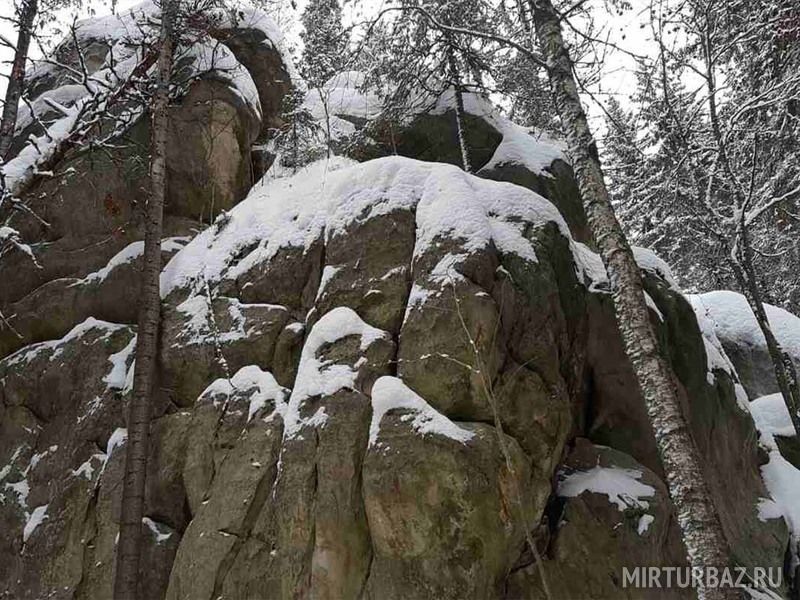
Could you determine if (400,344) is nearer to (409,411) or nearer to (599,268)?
(409,411)

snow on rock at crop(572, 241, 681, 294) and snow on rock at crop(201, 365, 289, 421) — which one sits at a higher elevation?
snow on rock at crop(572, 241, 681, 294)

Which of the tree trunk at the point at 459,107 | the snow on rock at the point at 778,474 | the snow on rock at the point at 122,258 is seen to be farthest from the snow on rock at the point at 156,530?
the snow on rock at the point at 778,474

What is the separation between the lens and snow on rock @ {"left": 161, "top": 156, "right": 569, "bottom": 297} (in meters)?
7.68

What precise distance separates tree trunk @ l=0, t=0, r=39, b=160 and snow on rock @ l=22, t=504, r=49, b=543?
5239 millimetres

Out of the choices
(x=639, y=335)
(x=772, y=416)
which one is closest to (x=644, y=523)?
(x=639, y=335)

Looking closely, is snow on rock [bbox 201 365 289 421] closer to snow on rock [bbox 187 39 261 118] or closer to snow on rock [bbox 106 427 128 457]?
snow on rock [bbox 106 427 128 457]

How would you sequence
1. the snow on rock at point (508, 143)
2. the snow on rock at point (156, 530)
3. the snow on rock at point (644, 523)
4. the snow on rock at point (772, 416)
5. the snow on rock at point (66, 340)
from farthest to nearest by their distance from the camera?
the snow on rock at point (772, 416), the snow on rock at point (508, 143), the snow on rock at point (66, 340), the snow on rock at point (156, 530), the snow on rock at point (644, 523)

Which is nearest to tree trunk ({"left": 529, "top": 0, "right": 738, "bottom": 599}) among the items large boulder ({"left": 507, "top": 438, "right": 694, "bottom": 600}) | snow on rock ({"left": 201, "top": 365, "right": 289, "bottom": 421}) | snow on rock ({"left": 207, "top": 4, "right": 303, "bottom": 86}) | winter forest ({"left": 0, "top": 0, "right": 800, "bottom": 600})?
winter forest ({"left": 0, "top": 0, "right": 800, "bottom": 600})

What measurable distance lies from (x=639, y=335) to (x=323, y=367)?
3.64 metres

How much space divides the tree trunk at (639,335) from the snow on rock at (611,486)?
8.33 feet

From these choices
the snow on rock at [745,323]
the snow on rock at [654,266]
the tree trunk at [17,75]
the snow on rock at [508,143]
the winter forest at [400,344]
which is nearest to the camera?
the winter forest at [400,344]

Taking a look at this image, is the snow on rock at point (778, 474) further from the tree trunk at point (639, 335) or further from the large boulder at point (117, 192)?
the large boulder at point (117, 192)

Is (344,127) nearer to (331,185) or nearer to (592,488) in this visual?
(331,185)

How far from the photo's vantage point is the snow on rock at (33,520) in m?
8.27
